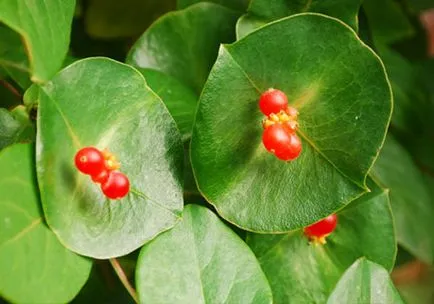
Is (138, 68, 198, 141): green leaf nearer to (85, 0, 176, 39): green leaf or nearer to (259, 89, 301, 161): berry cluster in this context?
(259, 89, 301, 161): berry cluster

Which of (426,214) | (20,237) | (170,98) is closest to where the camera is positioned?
(20,237)

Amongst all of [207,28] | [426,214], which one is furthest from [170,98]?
[426,214]

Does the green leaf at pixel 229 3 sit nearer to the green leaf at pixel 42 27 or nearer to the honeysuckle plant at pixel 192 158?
the honeysuckle plant at pixel 192 158

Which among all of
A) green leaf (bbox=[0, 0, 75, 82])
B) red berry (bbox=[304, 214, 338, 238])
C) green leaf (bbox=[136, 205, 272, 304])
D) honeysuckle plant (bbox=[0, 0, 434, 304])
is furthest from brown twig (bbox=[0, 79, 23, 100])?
red berry (bbox=[304, 214, 338, 238])

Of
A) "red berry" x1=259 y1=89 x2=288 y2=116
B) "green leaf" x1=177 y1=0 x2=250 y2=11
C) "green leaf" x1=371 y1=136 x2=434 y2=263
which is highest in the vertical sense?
"red berry" x1=259 y1=89 x2=288 y2=116

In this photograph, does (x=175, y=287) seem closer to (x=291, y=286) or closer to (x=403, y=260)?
(x=291, y=286)

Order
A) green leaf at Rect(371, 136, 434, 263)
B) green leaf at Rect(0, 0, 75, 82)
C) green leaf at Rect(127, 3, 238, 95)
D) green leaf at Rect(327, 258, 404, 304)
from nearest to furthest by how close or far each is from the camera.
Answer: green leaf at Rect(0, 0, 75, 82) < green leaf at Rect(327, 258, 404, 304) < green leaf at Rect(127, 3, 238, 95) < green leaf at Rect(371, 136, 434, 263)

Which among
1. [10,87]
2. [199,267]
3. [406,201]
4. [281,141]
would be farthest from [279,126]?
[406,201]

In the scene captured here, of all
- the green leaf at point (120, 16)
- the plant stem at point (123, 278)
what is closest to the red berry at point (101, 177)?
the plant stem at point (123, 278)
